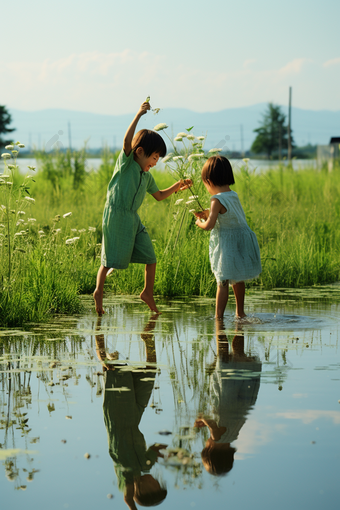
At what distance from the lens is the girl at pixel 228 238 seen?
5.64m

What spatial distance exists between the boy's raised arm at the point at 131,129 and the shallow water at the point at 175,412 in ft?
5.22

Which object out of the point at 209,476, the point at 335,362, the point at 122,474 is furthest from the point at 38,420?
the point at 335,362

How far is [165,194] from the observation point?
607 centimetres

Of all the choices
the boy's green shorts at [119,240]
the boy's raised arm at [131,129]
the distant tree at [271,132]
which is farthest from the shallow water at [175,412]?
the distant tree at [271,132]

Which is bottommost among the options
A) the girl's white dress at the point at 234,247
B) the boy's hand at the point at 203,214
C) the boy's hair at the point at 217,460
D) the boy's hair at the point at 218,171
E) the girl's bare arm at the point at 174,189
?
the boy's hair at the point at 217,460

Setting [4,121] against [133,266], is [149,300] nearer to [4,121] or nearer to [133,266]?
[133,266]

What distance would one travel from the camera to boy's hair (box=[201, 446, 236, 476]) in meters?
2.58

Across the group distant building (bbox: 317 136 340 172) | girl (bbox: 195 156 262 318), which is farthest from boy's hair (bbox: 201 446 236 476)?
distant building (bbox: 317 136 340 172)

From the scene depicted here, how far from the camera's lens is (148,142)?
18.8 feet

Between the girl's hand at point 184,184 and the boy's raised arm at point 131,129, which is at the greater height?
the boy's raised arm at point 131,129

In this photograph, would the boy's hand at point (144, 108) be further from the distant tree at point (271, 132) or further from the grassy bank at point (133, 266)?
the distant tree at point (271, 132)

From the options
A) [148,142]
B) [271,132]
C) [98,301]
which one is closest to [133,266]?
[98,301]

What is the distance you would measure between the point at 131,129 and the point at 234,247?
1397mm

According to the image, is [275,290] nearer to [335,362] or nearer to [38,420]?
[335,362]
